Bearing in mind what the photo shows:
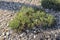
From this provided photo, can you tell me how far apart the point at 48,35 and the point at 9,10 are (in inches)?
61.5

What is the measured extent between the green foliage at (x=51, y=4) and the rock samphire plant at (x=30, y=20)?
1009mm

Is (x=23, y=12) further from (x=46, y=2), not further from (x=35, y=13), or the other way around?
(x=46, y=2)

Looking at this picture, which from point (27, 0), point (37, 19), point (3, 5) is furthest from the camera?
point (27, 0)

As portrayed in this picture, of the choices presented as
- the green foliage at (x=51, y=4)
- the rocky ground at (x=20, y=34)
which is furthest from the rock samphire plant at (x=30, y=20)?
the green foliage at (x=51, y=4)

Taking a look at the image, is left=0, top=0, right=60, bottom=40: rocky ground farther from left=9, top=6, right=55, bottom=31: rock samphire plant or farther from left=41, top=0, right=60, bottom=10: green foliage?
left=41, top=0, right=60, bottom=10: green foliage

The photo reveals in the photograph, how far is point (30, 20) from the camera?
4.86 m

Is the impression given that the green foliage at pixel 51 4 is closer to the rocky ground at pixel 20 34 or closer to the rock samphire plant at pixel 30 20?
the rocky ground at pixel 20 34

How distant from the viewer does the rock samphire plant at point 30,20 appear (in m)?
4.73

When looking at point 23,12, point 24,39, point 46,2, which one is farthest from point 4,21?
point 46,2

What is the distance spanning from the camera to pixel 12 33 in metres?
4.71

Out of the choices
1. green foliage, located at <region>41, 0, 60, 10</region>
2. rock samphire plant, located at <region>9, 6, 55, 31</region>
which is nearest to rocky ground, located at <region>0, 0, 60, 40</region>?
rock samphire plant, located at <region>9, 6, 55, 31</region>

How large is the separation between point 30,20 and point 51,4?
59.1 inches

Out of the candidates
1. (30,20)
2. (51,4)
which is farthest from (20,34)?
(51,4)

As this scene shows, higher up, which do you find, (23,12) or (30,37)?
(23,12)
